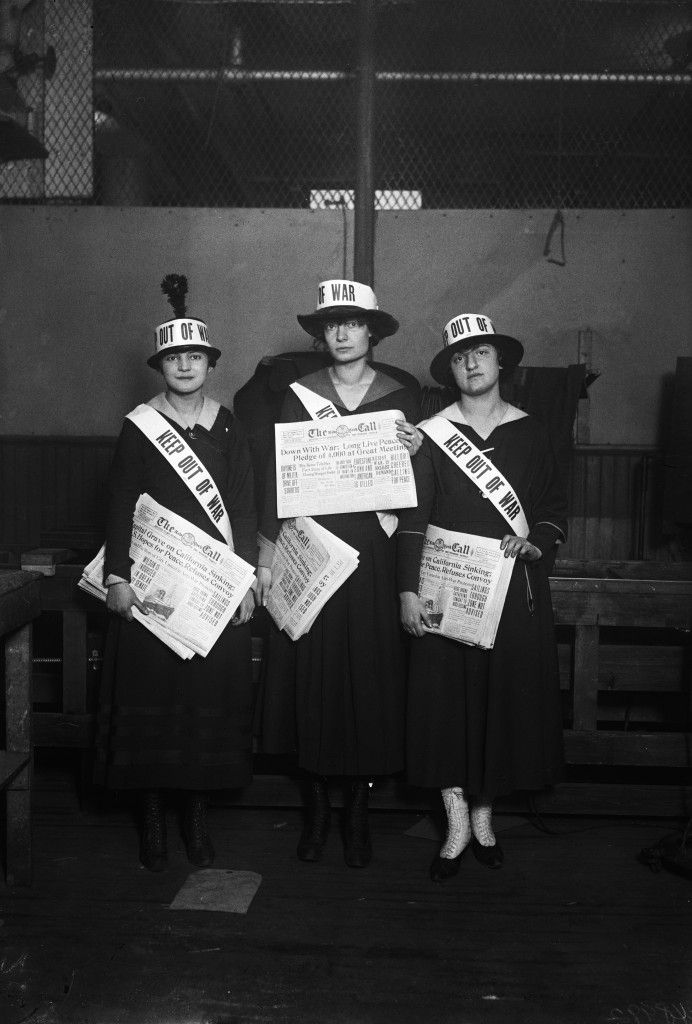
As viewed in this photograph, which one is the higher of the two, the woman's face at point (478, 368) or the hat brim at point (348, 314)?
the hat brim at point (348, 314)

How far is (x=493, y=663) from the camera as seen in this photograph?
327 centimetres

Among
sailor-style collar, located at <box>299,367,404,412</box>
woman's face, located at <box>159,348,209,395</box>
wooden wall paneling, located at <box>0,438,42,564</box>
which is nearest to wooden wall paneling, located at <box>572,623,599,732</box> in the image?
sailor-style collar, located at <box>299,367,404,412</box>

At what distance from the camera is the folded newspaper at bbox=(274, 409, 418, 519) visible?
3252 millimetres

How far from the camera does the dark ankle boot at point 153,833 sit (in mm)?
3311

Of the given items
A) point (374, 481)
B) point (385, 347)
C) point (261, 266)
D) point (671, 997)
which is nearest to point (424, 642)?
point (374, 481)

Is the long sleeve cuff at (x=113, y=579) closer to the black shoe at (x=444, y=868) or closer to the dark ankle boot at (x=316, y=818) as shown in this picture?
the dark ankle boot at (x=316, y=818)

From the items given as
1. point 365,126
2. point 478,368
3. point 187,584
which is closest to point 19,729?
point 187,584

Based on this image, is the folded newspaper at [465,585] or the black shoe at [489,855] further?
the black shoe at [489,855]

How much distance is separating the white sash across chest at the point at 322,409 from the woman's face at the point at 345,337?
0.52 feet

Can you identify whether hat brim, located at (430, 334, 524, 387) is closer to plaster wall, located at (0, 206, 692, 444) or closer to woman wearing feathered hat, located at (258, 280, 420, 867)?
woman wearing feathered hat, located at (258, 280, 420, 867)

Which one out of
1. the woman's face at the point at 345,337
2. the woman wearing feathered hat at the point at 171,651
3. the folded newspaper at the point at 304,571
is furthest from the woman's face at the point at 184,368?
the folded newspaper at the point at 304,571

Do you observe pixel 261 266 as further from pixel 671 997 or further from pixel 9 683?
pixel 671 997

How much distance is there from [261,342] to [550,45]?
6.88 ft

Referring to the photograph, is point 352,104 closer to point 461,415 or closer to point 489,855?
point 461,415
